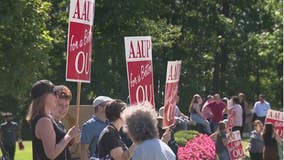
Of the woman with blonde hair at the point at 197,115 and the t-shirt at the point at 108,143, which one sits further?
the woman with blonde hair at the point at 197,115

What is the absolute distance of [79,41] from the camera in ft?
27.9

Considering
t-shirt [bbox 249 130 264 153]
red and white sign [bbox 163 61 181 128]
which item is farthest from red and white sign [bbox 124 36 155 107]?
t-shirt [bbox 249 130 264 153]

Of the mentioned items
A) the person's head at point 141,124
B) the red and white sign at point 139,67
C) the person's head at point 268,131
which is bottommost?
the person's head at point 268,131

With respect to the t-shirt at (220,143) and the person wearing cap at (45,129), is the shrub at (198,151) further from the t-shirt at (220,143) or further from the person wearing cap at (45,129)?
the t-shirt at (220,143)

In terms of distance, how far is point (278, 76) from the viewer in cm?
5769

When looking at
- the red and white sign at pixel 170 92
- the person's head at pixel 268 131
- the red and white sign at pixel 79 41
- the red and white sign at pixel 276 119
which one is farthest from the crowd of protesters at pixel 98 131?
the person's head at pixel 268 131

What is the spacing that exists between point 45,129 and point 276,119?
9.35m

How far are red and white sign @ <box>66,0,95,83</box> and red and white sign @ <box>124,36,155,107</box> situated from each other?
1278mm

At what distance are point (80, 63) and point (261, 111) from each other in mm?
20436

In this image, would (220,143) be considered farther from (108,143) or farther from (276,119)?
(108,143)

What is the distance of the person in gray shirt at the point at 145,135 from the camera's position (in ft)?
21.3

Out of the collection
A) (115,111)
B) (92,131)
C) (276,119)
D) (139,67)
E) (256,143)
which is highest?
(139,67)

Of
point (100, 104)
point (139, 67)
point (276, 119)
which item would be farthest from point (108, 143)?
point (276, 119)

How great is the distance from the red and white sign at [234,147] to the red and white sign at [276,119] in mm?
1294
